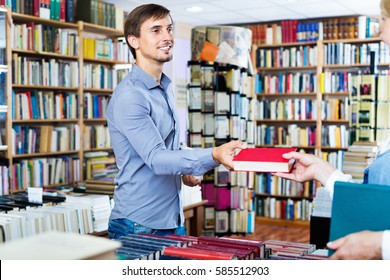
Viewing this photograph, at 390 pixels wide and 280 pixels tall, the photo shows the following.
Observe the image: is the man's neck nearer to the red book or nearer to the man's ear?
the man's ear

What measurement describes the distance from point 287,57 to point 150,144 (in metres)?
5.93

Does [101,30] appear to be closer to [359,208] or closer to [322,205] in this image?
[322,205]

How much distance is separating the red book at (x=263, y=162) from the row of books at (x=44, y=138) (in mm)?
3693

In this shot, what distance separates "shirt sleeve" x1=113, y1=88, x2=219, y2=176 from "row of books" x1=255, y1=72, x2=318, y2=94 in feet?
18.5

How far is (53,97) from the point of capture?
5.43 metres

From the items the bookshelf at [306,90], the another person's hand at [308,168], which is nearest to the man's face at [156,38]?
the another person's hand at [308,168]

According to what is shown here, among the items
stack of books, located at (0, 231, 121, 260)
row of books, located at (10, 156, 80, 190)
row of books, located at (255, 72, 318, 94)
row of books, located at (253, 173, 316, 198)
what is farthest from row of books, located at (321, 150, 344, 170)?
stack of books, located at (0, 231, 121, 260)

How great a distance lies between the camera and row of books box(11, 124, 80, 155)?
199 inches

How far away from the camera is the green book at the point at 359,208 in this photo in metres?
1.34

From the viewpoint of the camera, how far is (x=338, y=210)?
141 cm

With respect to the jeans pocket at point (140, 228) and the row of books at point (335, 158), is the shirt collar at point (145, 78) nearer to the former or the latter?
the jeans pocket at point (140, 228)

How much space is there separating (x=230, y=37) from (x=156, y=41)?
3.84 meters
